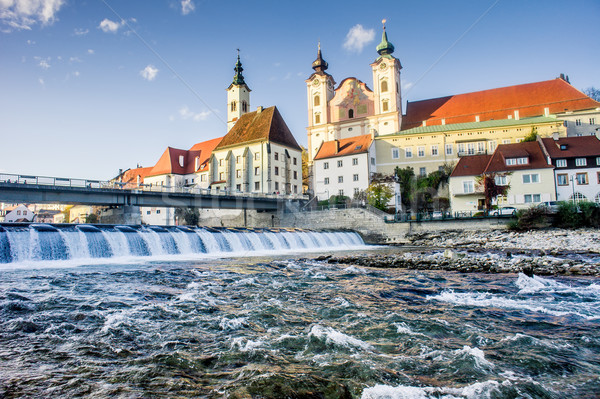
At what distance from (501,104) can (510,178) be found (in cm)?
2301

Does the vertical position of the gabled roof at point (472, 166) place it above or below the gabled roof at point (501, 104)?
below

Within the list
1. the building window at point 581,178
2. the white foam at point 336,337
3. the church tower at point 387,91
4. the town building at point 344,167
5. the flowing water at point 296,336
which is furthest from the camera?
the church tower at point 387,91

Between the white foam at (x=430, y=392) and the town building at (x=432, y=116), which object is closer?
the white foam at (x=430, y=392)

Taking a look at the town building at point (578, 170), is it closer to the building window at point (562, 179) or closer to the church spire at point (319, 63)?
the building window at point (562, 179)

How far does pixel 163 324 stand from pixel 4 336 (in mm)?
A: 2419

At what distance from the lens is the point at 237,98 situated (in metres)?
72.2

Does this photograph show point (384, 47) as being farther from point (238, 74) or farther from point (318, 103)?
point (238, 74)

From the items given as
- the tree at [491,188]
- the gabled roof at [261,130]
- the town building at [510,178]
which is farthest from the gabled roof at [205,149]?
the tree at [491,188]

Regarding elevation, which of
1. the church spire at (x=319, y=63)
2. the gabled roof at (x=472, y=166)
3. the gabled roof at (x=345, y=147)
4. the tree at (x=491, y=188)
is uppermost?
the church spire at (x=319, y=63)

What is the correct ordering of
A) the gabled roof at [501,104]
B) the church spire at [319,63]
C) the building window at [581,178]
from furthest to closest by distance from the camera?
the church spire at [319,63], the gabled roof at [501,104], the building window at [581,178]

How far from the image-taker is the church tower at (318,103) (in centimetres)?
6706

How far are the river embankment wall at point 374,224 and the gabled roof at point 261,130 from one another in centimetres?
1637

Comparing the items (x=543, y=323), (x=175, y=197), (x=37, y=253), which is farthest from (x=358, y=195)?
(x=543, y=323)

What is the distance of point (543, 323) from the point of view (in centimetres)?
736
